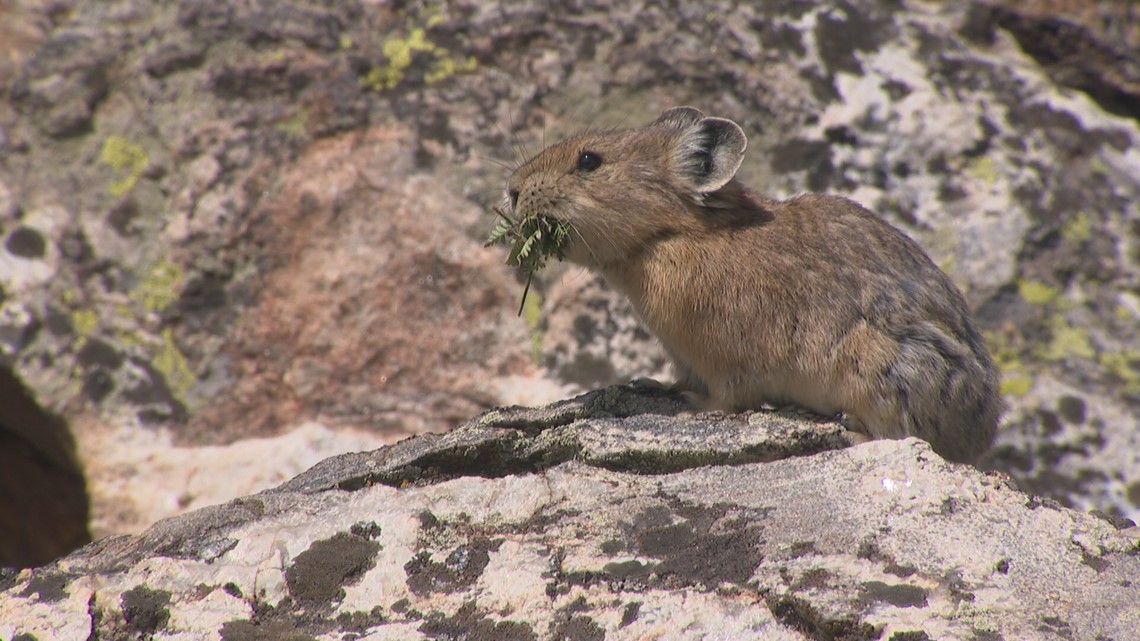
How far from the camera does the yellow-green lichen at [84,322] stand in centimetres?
820

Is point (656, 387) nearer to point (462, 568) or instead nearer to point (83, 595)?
point (462, 568)

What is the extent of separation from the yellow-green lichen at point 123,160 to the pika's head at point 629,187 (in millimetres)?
3581

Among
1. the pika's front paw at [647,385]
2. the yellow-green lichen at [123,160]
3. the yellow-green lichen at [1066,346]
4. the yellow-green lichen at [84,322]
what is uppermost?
the yellow-green lichen at [123,160]

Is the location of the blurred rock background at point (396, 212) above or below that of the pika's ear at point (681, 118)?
below

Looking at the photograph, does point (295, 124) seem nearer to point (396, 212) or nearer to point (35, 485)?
point (396, 212)

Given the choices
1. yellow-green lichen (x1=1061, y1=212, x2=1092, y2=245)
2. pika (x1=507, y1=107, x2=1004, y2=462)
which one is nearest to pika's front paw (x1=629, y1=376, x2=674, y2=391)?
pika (x1=507, y1=107, x2=1004, y2=462)

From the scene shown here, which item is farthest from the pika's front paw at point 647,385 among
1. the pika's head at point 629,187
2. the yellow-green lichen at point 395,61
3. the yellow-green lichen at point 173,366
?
the yellow-green lichen at point 395,61

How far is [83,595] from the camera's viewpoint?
4219mm

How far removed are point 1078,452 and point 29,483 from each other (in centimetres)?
778

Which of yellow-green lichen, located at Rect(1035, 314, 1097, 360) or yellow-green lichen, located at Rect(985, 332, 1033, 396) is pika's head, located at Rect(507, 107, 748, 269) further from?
yellow-green lichen, located at Rect(1035, 314, 1097, 360)

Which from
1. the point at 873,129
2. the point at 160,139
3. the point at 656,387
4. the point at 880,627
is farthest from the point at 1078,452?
the point at 160,139

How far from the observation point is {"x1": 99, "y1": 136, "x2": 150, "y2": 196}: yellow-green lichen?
8641 millimetres

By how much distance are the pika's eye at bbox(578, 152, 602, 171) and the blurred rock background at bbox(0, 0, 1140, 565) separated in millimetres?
2027

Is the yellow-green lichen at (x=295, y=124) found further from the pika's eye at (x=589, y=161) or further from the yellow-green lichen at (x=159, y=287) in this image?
the pika's eye at (x=589, y=161)
